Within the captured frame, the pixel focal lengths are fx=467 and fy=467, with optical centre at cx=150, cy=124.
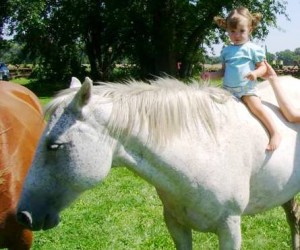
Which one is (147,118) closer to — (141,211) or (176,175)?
(176,175)

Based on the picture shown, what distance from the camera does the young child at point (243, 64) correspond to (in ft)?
8.83

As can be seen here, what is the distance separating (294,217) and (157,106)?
1.90 m

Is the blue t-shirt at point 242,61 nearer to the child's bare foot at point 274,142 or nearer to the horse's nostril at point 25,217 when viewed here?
the child's bare foot at point 274,142

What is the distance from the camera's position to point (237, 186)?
2.49 metres

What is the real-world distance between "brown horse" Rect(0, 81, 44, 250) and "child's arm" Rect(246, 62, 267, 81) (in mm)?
1183

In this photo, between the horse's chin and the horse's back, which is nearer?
the horse's chin

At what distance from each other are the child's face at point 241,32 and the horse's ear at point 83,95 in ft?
3.60

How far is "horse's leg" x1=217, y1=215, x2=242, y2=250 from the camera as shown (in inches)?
98.7

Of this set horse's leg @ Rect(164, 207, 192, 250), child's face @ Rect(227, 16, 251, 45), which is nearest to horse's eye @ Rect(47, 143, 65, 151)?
horse's leg @ Rect(164, 207, 192, 250)

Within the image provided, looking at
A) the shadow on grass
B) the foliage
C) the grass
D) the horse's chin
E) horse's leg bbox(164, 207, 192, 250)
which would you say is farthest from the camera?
the shadow on grass

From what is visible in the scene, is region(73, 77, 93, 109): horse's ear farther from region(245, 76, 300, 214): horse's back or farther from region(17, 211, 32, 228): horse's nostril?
region(245, 76, 300, 214): horse's back

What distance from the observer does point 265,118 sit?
2656mm

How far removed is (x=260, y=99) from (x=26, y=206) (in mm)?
1495

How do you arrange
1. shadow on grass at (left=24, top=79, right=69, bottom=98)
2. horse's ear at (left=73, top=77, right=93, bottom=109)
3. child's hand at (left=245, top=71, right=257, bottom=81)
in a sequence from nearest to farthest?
horse's ear at (left=73, top=77, right=93, bottom=109), child's hand at (left=245, top=71, right=257, bottom=81), shadow on grass at (left=24, top=79, right=69, bottom=98)
